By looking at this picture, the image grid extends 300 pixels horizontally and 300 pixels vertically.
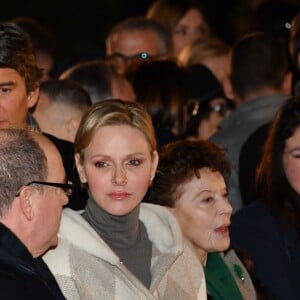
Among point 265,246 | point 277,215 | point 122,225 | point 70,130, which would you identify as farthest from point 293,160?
point 122,225

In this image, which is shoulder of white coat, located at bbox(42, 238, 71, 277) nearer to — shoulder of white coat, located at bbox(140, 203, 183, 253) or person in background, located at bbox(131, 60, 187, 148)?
shoulder of white coat, located at bbox(140, 203, 183, 253)

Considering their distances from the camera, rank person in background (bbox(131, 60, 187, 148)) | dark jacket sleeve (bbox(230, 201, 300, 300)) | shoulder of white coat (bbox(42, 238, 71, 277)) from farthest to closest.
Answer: person in background (bbox(131, 60, 187, 148))
dark jacket sleeve (bbox(230, 201, 300, 300))
shoulder of white coat (bbox(42, 238, 71, 277))

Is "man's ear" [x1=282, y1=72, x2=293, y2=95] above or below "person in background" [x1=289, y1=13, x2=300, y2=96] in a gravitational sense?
below

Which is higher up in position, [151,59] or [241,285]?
[151,59]

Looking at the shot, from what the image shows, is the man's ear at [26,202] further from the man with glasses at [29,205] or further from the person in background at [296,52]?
the person in background at [296,52]

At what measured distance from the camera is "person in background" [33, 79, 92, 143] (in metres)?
7.05

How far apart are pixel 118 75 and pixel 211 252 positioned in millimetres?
1717

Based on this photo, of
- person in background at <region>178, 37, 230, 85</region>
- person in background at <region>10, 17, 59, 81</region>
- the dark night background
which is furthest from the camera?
the dark night background

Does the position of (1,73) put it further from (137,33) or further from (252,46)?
(137,33)

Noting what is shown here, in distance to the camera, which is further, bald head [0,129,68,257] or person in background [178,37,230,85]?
person in background [178,37,230,85]

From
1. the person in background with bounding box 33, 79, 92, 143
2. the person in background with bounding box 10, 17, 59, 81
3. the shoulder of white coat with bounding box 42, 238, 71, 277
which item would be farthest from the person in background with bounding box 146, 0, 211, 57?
the shoulder of white coat with bounding box 42, 238, 71, 277

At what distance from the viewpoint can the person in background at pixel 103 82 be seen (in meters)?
7.67

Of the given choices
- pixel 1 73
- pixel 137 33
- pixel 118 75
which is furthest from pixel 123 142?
pixel 137 33

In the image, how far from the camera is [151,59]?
859cm
